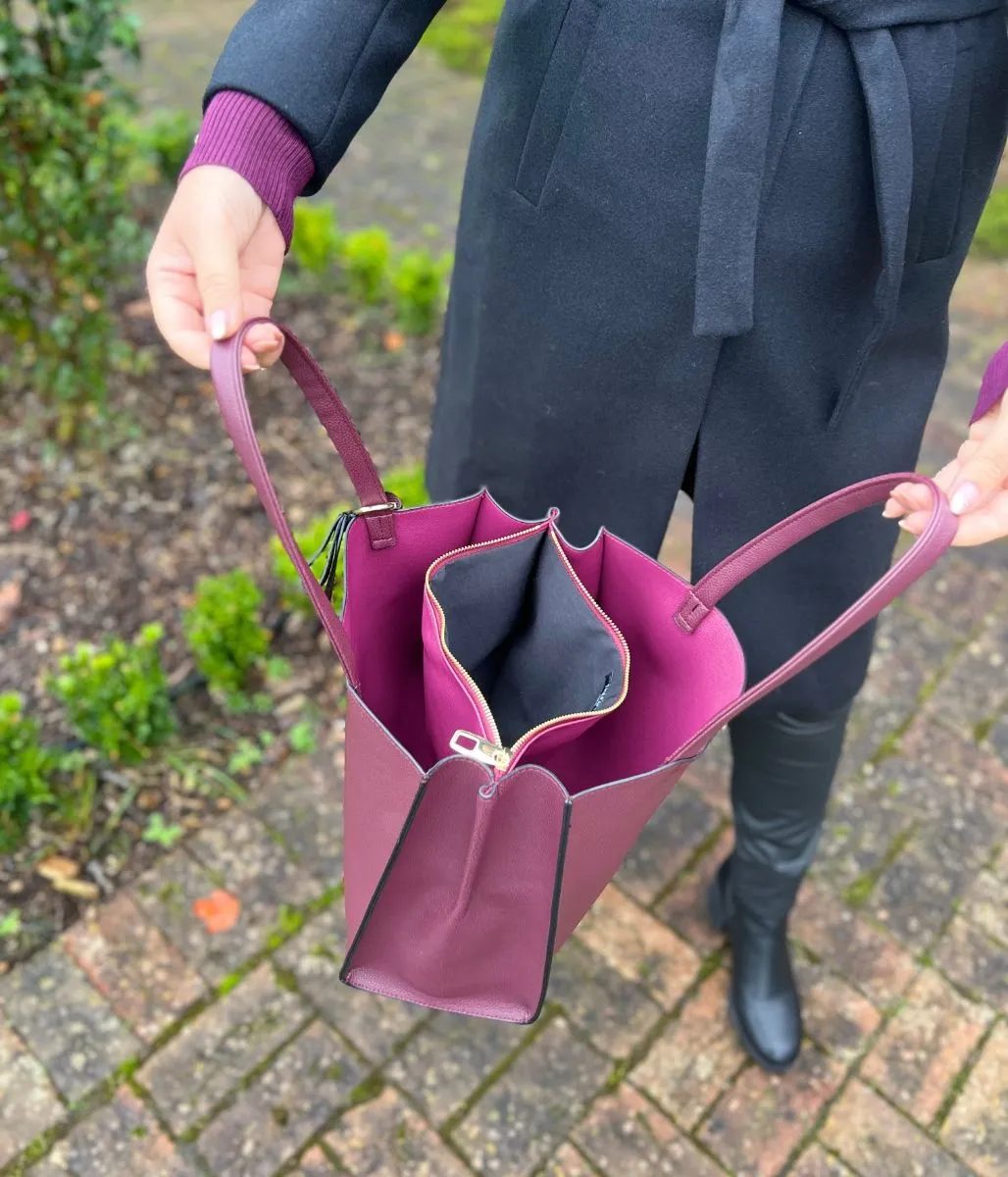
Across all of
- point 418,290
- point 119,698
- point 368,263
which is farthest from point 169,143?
point 119,698

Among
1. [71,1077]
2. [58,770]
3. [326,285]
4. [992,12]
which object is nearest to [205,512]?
[58,770]

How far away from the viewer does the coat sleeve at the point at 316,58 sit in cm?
118

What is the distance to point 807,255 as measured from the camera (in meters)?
1.21

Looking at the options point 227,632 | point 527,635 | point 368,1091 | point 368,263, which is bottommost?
point 368,1091

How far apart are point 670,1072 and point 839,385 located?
136 centimetres

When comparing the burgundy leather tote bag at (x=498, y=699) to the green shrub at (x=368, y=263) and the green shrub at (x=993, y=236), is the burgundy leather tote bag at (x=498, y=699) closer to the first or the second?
the green shrub at (x=368, y=263)

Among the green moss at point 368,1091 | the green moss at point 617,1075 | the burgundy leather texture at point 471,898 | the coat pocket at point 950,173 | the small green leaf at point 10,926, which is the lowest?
the green moss at point 617,1075

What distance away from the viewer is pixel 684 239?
1202 mm

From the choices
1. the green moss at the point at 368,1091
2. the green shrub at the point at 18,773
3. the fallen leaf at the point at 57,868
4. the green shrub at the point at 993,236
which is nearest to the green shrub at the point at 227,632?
the green shrub at the point at 18,773

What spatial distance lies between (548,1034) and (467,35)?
5.35m

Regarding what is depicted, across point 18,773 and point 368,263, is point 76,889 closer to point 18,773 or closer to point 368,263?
point 18,773

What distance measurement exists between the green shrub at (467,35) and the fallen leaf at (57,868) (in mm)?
4672

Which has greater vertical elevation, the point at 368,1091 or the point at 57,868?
the point at 57,868

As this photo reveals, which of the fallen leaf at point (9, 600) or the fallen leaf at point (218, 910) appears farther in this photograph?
the fallen leaf at point (9, 600)
